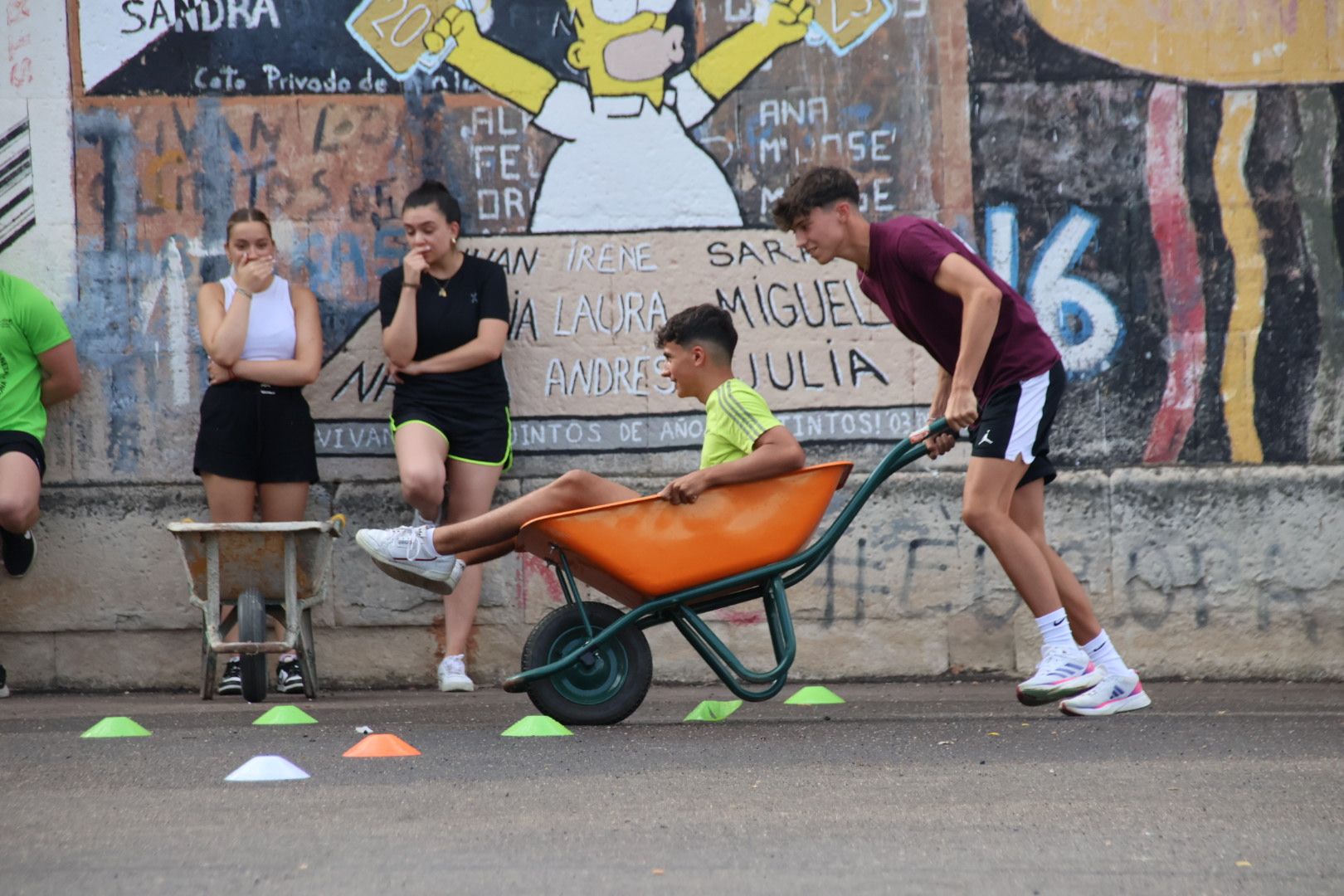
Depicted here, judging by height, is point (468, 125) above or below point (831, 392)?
above

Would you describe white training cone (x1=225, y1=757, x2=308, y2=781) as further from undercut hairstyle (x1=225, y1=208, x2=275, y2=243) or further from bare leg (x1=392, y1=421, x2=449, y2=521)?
undercut hairstyle (x1=225, y1=208, x2=275, y2=243)

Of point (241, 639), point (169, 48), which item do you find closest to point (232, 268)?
point (169, 48)

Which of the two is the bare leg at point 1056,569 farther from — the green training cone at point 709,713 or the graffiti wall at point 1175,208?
the graffiti wall at point 1175,208

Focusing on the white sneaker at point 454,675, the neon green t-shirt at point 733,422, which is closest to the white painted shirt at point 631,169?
the white sneaker at point 454,675

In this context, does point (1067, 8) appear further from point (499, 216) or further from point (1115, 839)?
point (1115, 839)

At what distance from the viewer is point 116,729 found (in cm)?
538

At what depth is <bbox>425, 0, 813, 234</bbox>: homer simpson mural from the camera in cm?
759

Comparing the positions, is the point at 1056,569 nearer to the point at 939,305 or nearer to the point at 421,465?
the point at 939,305

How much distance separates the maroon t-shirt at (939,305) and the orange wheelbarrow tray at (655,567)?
375 mm

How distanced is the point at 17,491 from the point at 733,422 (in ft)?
10.8

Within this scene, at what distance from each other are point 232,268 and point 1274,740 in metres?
4.65

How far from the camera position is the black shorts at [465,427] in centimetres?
704

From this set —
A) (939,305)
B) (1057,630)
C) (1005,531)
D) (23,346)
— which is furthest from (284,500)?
(1057,630)

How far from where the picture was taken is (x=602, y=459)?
24.7 ft
